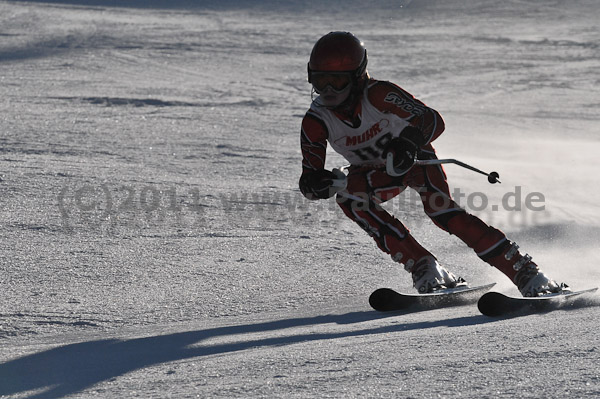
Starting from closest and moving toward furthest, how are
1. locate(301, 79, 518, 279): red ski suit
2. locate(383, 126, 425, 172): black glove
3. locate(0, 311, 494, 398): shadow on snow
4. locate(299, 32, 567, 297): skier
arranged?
locate(0, 311, 494, 398): shadow on snow < locate(383, 126, 425, 172): black glove < locate(299, 32, 567, 297): skier < locate(301, 79, 518, 279): red ski suit

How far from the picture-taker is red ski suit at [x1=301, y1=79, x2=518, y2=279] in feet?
14.4

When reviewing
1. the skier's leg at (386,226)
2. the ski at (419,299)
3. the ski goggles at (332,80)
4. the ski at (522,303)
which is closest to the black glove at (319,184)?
the skier's leg at (386,226)

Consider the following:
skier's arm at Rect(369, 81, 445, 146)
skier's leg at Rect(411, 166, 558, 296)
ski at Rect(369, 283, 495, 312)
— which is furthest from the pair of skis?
skier's arm at Rect(369, 81, 445, 146)

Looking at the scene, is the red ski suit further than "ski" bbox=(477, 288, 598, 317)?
Yes

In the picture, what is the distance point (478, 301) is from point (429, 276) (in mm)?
412

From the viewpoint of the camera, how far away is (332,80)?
167 inches

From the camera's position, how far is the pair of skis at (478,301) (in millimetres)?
3898

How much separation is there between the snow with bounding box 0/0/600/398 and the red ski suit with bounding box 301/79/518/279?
16.0 inches

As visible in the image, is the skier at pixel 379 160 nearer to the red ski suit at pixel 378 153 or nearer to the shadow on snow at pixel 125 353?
the red ski suit at pixel 378 153

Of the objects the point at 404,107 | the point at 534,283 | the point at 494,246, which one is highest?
the point at 404,107

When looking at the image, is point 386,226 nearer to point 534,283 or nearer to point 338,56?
point 534,283

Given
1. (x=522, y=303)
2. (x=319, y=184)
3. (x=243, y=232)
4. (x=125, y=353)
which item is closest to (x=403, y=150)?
Answer: (x=319, y=184)

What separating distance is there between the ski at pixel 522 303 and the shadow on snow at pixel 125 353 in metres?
0.07

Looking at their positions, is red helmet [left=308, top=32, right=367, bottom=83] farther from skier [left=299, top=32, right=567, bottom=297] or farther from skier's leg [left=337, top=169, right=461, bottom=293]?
skier's leg [left=337, top=169, right=461, bottom=293]
